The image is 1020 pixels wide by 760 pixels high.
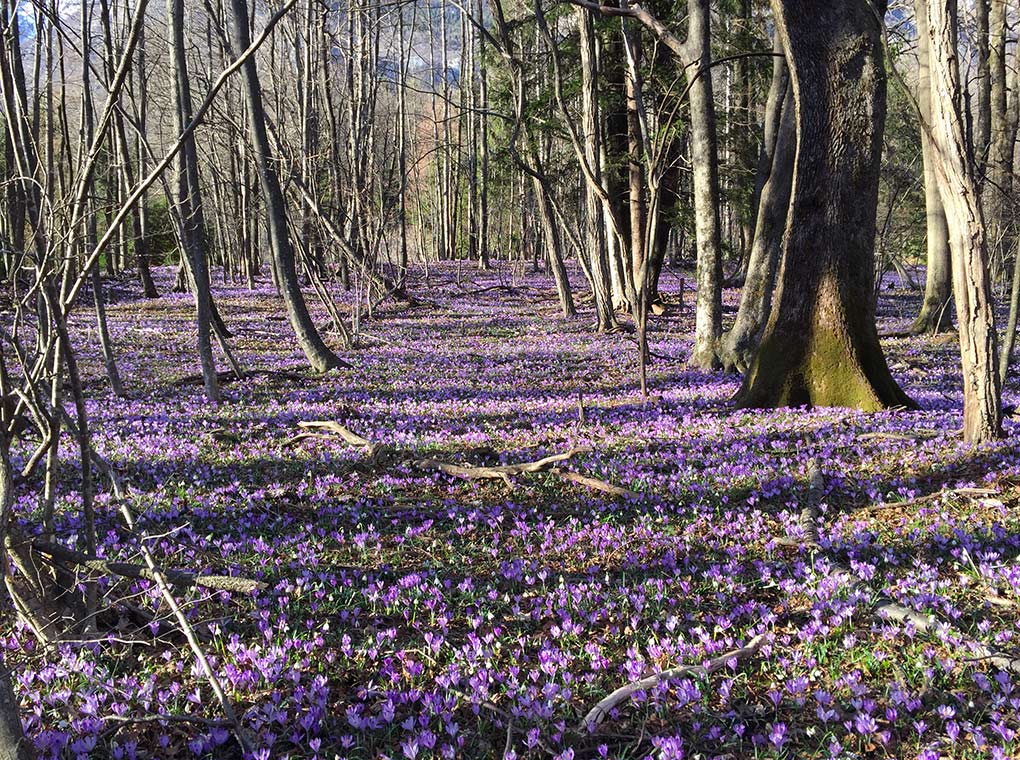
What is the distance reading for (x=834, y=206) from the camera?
7.43 metres

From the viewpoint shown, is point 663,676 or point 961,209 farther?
point 961,209

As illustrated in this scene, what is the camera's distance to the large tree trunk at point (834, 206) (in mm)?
7242

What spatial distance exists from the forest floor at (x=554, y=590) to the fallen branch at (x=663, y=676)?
26mm

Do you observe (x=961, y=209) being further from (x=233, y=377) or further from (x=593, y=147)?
(x=233, y=377)

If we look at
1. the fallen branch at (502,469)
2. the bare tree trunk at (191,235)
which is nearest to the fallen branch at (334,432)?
the fallen branch at (502,469)

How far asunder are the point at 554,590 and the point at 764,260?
8.59 metres

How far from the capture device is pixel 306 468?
638cm

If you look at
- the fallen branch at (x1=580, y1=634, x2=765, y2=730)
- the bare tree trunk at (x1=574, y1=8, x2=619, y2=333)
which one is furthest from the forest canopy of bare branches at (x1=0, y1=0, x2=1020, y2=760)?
the bare tree trunk at (x1=574, y1=8, x2=619, y2=333)

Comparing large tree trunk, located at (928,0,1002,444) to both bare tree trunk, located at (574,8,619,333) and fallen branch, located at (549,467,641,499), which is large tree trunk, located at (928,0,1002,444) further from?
bare tree trunk, located at (574,8,619,333)

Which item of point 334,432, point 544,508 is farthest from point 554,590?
point 334,432

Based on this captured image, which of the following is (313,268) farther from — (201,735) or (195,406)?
(201,735)

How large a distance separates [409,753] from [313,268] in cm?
1243

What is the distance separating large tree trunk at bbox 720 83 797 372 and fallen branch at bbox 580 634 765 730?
784 centimetres

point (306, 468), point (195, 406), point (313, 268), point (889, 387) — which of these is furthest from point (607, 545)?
point (313, 268)
